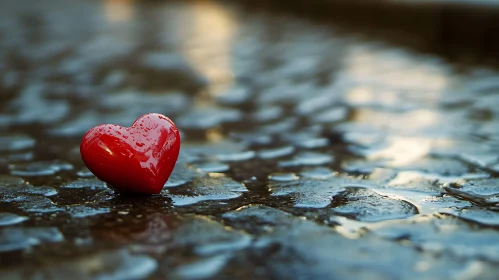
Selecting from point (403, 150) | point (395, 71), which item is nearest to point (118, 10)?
point (395, 71)

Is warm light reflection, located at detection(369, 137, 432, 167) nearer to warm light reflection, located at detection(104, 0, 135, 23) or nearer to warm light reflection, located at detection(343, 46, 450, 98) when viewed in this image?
warm light reflection, located at detection(343, 46, 450, 98)

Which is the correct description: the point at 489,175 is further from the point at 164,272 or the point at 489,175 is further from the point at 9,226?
the point at 9,226

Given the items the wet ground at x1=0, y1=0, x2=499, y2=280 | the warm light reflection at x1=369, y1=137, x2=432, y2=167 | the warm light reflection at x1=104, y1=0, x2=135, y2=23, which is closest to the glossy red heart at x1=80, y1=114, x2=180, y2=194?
the wet ground at x1=0, y1=0, x2=499, y2=280

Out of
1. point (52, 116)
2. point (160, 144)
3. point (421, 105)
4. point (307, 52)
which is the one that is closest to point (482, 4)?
point (307, 52)

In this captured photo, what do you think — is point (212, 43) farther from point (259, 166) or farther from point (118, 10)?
point (259, 166)

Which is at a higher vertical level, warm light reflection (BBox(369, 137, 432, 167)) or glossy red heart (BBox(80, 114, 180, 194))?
glossy red heart (BBox(80, 114, 180, 194))

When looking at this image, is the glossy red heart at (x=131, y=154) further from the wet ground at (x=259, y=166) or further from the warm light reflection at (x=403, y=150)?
the warm light reflection at (x=403, y=150)

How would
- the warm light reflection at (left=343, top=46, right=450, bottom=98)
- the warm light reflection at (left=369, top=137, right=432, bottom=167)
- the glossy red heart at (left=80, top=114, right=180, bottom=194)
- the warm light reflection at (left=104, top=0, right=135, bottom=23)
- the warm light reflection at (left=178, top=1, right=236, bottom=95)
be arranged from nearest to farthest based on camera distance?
the glossy red heart at (left=80, top=114, right=180, bottom=194), the warm light reflection at (left=369, top=137, right=432, bottom=167), the warm light reflection at (left=343, top=46, right=450, bottom=98), the warm light reflection at (left=178, top=1, right=236, bottom=95), the warm light reflection at (left=104, top=0, right=135, bottom=23)
